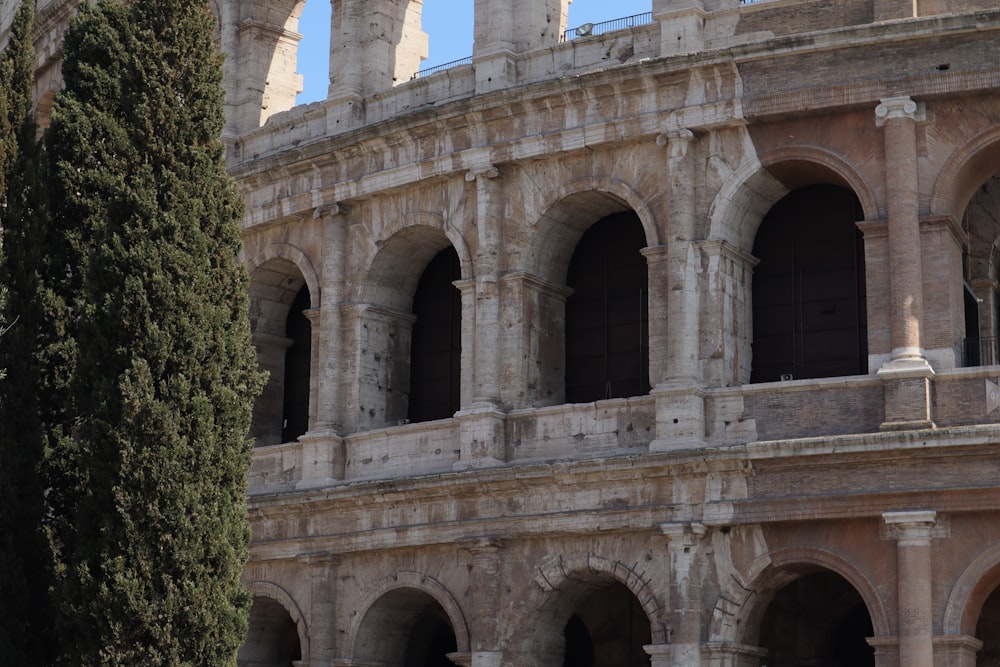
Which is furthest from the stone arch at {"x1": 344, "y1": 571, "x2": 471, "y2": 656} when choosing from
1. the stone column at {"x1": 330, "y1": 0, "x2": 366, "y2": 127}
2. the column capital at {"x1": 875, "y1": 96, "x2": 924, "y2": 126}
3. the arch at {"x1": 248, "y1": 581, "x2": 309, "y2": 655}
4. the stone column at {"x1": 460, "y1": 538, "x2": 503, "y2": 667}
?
the column capital at {"x1": 875, "y1": 96, "x2": 924, "y2": 126}

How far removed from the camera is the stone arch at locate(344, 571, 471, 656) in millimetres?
20656

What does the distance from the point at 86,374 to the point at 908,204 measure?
8.52 m

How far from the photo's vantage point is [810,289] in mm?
20547

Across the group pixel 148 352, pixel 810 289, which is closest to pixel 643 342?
pixel 810 289

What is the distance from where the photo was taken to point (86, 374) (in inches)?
663

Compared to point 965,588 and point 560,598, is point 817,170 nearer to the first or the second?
point 965,588

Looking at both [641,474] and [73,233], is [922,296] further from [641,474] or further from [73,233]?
[73,233]

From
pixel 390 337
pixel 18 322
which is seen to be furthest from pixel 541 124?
pixel 18 322

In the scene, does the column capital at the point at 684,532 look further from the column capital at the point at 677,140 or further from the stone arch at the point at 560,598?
the column capital at the point at 677,140

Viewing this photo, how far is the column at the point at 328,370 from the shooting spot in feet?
73.3

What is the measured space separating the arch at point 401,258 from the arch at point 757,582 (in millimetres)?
5606

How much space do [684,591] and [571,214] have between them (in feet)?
16.3

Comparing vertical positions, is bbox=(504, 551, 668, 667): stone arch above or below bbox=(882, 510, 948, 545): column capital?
below

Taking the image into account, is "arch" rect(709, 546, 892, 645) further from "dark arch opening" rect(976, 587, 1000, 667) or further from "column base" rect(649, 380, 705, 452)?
"dark arch opening" rect(976, 587, 1000, 667)
